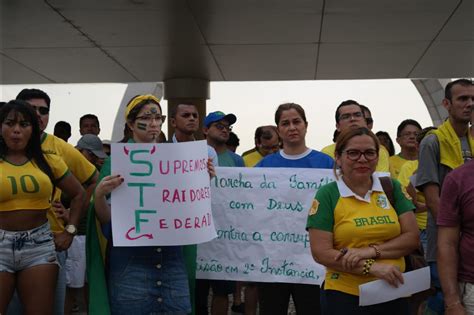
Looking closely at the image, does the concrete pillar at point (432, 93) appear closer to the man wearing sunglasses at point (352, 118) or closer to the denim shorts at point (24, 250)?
the man wearing sunglasses at point (352, 118)

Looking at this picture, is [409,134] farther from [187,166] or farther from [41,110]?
[41,110]

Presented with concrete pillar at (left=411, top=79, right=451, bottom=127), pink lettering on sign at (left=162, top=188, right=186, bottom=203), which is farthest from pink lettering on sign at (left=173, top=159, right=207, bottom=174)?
concrete pillar at (left=411, top=79, right=451, bottom=127)

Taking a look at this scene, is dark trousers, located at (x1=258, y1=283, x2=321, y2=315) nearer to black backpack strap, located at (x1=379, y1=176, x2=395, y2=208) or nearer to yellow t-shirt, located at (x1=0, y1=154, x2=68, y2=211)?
black backpack strap, located at (x1=379, y1=176, x2=395, y2=208)

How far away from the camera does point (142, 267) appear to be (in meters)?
3.57

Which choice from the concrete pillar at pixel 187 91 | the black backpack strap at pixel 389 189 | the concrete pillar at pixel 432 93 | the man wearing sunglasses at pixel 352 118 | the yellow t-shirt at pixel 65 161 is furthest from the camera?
the concrete pillar at pixel 432 93

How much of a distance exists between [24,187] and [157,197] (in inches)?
32.5

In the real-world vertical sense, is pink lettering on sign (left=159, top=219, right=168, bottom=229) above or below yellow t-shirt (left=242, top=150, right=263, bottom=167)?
below

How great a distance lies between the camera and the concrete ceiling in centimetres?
790

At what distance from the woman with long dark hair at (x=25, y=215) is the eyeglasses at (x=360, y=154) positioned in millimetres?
1875

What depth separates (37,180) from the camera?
3.79 metres

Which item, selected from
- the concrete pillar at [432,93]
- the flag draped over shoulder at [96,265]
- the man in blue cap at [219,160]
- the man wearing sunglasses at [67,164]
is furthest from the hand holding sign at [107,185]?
the concrete pillar at [432,93]

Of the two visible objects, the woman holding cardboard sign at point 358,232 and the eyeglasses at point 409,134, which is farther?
the eyeglasses at point 409,134

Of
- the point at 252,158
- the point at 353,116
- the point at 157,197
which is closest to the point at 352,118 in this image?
the point at 353,116

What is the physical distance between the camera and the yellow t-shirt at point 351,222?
10.6 feet
